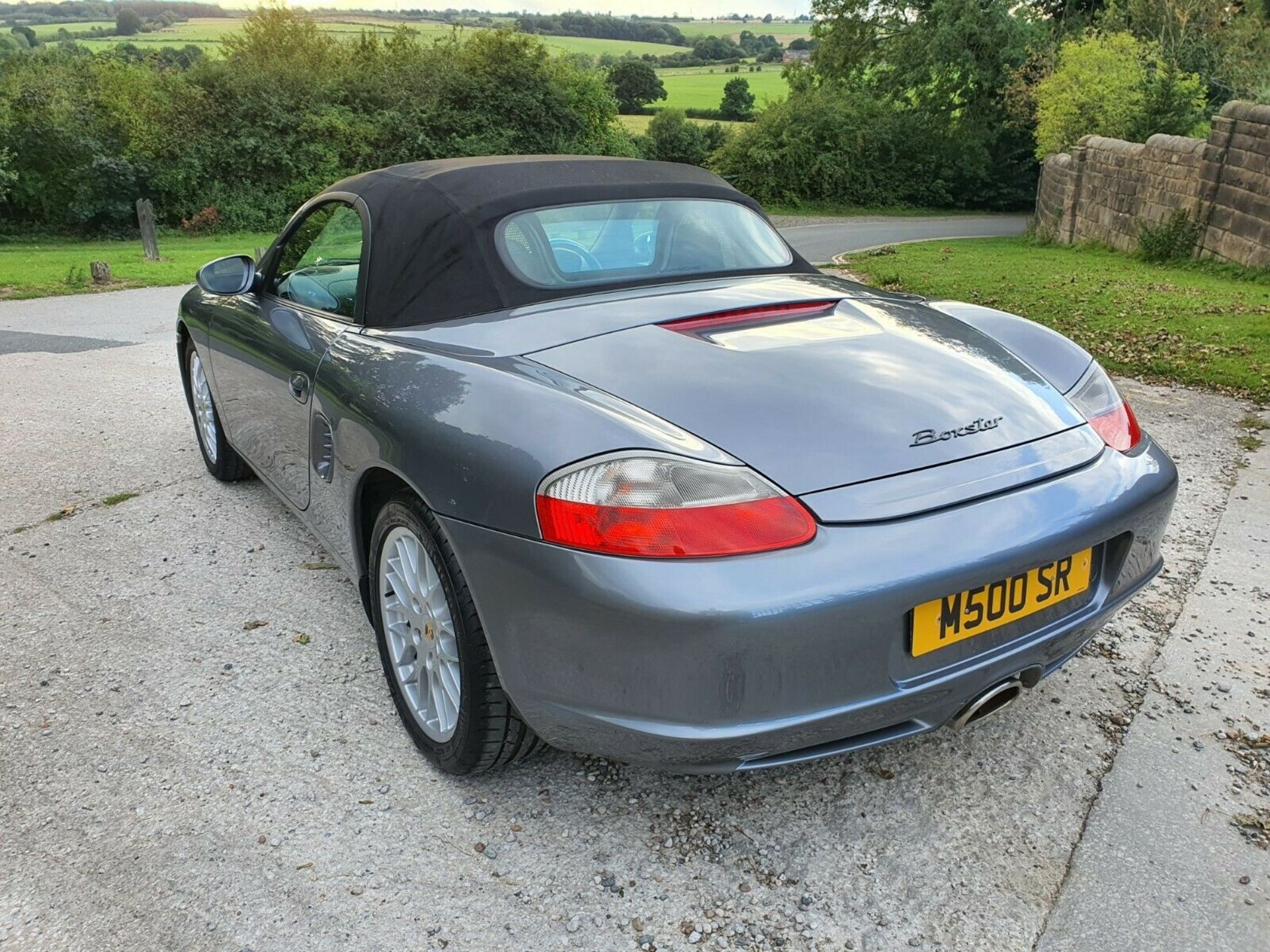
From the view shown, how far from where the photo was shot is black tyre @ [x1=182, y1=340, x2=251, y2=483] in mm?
4391

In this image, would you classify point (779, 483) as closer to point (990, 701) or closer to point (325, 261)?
point (990, 701)

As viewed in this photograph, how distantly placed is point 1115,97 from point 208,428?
75.0 feet

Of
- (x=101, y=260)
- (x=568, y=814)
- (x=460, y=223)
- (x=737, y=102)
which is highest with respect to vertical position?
(x=737, y=102)

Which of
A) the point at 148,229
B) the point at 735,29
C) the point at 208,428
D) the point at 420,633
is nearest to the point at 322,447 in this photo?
the point at 420,633

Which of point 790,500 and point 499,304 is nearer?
point 790,500

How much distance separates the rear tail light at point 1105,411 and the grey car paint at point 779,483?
0.06m

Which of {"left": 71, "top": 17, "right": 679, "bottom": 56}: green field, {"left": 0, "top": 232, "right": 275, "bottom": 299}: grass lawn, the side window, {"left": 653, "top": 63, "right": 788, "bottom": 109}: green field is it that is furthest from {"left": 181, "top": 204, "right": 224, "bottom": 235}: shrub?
the side window

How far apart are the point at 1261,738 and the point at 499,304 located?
231cm

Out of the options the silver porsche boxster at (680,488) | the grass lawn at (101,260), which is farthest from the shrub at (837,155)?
the silver porsche boxster at (680,488)

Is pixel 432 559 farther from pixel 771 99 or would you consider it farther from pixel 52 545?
pixel 771 99

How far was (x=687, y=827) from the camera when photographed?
2223 millimetres

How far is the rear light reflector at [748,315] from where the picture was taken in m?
2.46

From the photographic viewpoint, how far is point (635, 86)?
48.8m

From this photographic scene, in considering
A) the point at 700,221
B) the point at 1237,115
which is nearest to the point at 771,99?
the point at 1237,115
